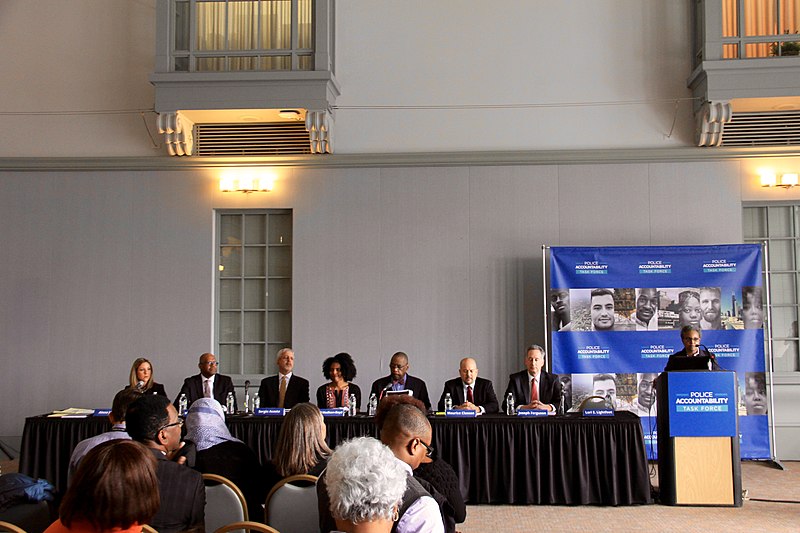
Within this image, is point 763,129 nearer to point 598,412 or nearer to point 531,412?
point 598,412

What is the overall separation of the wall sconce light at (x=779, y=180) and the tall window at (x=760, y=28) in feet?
4.11

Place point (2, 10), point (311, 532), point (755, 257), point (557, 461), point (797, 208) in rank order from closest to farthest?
point (311, 532)
point (557, 461)
point (755, 257)
point (797, 208)
point (2, 10)

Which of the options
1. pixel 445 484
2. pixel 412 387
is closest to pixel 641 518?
pixel 412 387

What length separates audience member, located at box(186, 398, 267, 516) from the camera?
4176mm

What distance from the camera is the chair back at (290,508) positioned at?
12.2 feet

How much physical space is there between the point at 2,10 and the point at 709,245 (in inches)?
332

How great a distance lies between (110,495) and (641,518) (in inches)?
190

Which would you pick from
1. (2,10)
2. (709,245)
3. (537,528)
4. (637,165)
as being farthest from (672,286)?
(2,10)

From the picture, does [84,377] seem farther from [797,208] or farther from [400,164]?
[797,208]

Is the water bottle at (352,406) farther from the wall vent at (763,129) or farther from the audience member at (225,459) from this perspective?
the wall vent at (763,129)

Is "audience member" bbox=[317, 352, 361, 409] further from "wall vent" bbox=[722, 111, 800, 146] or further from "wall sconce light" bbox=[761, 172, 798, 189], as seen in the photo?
"wall sconce light" bbox=[761, 172, 798, 189]

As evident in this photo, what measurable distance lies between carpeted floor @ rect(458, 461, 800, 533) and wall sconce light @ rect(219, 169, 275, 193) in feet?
14.7

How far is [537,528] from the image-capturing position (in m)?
6.09

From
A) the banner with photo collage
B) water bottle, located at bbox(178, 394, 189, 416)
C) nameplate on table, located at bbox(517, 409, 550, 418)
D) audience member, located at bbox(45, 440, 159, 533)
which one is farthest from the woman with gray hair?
the banner with photo collage
